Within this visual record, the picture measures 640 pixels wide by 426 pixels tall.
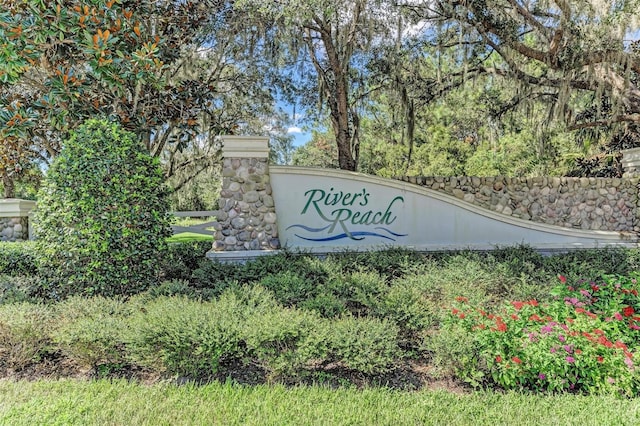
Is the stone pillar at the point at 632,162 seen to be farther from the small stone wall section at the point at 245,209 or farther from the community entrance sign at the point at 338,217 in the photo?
the small stone wall section at the point at 245,209

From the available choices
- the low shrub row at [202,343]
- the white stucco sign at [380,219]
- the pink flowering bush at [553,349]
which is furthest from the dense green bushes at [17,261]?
the pink flowering bush at [553,349]

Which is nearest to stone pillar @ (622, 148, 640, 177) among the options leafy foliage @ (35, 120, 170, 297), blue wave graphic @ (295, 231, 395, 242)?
blue wave graphic @ (295, 231, 395, 242)

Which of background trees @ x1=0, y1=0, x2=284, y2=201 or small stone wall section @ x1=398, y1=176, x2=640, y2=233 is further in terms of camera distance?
small stone wall section @ x1=398, y1=176, x2=640, y2=233

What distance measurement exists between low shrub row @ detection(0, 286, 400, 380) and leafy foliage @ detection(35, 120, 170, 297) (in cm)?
107

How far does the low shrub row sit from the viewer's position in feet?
10.3

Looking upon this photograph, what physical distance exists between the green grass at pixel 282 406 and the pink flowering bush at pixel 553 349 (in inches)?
6.3

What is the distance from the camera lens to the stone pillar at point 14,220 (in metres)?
7.92

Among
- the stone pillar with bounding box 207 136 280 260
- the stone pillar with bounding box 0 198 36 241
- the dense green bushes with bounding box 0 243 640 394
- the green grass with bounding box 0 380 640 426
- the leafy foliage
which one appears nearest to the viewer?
the green grass with bounding box 0 380 640 426

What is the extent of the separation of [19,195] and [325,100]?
16.5 meters

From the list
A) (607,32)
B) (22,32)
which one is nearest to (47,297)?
(22,32)

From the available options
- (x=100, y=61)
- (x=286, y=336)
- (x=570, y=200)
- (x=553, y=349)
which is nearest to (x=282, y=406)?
(x=286, y=336)

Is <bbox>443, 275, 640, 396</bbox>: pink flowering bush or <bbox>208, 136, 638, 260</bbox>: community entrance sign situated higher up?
<bbox>208, 136, 638, 260</bbox>: community entrance sign

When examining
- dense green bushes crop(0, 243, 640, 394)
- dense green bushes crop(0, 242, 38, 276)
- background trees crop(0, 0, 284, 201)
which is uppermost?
background trees crop(0, 0, 284, 201)

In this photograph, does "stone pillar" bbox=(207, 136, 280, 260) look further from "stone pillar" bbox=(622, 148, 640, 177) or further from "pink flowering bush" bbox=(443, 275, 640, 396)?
"stone pillar" bbox=(622, 148, 640, 177)
